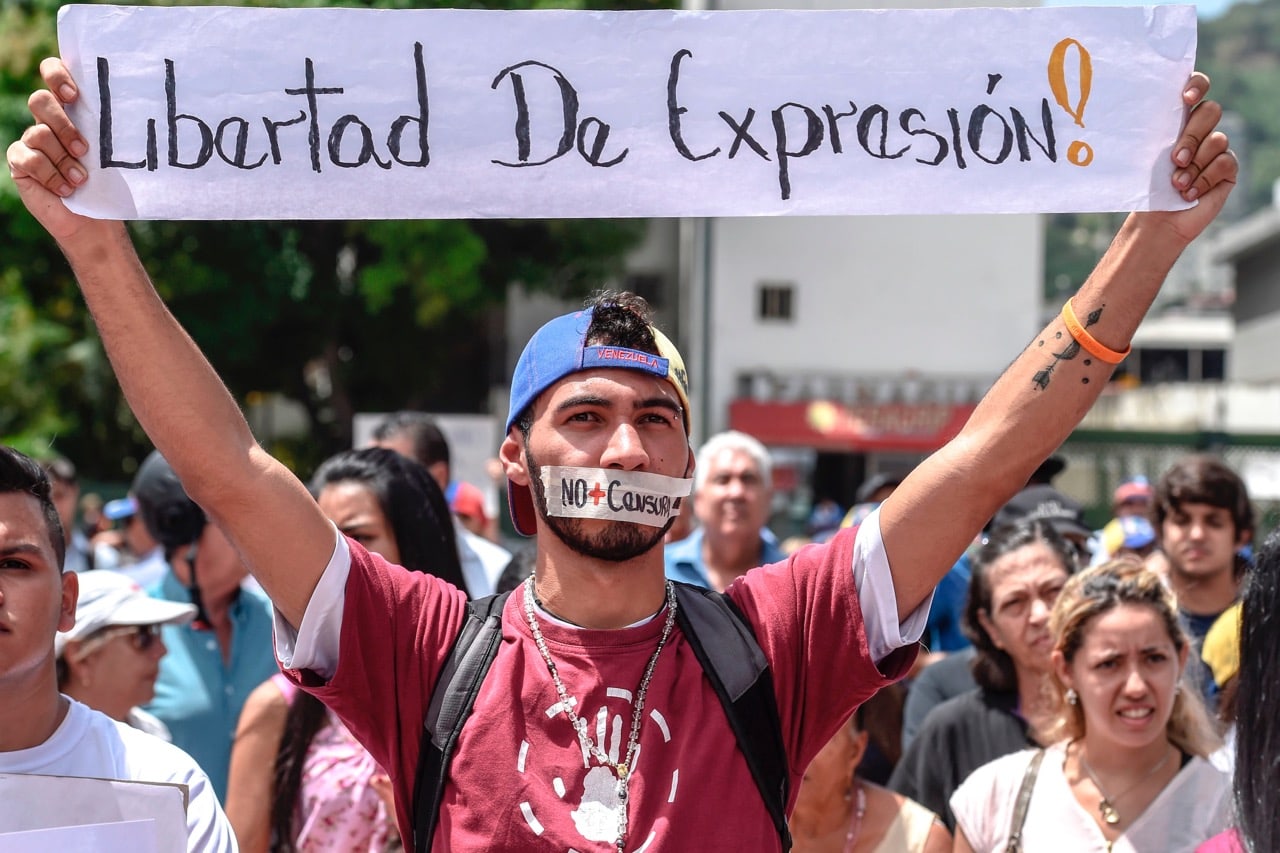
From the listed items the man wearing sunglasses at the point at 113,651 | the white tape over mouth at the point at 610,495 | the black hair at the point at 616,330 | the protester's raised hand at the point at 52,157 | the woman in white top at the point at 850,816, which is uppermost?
the protester's raised hand at the point at 52,157

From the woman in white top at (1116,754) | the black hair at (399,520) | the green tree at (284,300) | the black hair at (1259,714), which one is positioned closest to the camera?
the black hair at (1259,714)

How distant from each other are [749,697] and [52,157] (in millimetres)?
1414

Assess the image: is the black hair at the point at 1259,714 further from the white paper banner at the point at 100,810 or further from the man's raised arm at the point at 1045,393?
the white paper banner at the point at 100,810

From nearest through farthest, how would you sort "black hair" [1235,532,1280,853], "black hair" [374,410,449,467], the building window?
1. "black hair" [1235,532,1280,853]
2. "black hair" [374,410,449,467]
3. the building window

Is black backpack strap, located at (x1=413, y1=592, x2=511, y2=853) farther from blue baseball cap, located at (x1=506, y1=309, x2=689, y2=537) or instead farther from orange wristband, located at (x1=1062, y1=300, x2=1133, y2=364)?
orange wristband, located at (x1=1062, y1=300, x2=1133, y2=364)

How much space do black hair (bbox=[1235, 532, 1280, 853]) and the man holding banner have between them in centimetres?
39

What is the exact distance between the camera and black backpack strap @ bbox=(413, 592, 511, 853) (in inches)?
89.5

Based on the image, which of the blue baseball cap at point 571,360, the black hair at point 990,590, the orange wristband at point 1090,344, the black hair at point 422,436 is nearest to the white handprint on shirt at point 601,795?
the blue baseball cap at point 571,360

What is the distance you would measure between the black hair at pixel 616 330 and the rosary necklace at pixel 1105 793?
1.74 m

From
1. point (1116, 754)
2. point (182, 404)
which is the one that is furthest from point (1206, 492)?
point (182, 404)

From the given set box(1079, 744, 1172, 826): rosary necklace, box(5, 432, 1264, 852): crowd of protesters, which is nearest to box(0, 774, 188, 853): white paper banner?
box(5, 432, 1264, 852): crowd of protesters

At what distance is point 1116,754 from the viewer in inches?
137

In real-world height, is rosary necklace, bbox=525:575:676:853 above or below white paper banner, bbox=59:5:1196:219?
below

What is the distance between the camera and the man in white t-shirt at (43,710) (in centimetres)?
244
